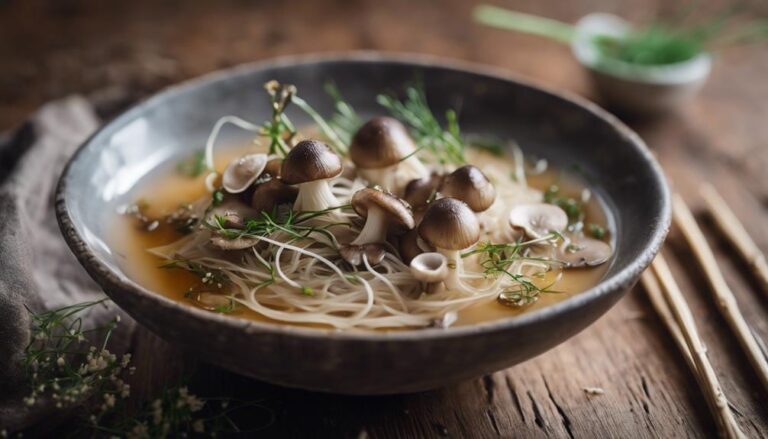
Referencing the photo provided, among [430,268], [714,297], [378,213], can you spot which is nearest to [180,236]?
[378,213]

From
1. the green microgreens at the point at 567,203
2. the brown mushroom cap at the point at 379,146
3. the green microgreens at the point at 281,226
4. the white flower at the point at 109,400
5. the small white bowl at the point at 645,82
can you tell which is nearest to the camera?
the white flower at the point at 109,400

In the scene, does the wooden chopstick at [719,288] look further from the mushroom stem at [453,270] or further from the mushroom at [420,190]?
the mushroom at [420,190]

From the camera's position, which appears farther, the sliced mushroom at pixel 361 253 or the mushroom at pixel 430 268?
the sliced mushroom at pixel 361 253

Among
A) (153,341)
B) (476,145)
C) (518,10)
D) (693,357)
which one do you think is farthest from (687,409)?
(518,10)

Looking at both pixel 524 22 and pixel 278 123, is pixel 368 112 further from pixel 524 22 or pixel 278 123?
pixel 524 22

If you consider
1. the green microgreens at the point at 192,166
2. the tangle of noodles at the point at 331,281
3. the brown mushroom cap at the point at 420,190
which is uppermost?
the brown mushroom cap at the point at 420,190

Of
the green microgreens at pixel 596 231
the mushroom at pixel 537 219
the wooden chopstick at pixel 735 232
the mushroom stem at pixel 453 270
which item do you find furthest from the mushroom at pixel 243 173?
the wooden chopstick at pixel 735 232
